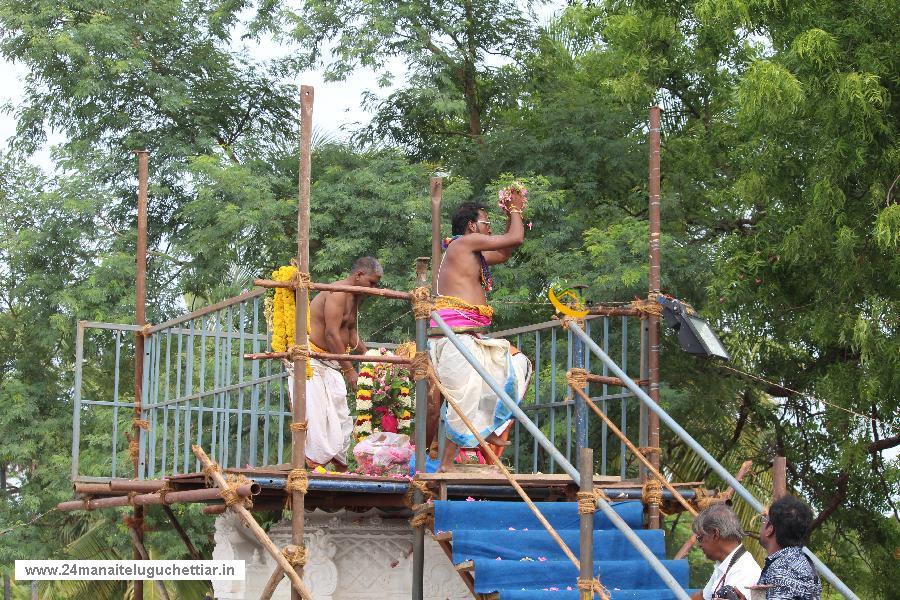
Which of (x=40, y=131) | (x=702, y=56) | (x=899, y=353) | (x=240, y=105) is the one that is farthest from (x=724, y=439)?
(x=40, y=131)

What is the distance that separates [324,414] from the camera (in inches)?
365

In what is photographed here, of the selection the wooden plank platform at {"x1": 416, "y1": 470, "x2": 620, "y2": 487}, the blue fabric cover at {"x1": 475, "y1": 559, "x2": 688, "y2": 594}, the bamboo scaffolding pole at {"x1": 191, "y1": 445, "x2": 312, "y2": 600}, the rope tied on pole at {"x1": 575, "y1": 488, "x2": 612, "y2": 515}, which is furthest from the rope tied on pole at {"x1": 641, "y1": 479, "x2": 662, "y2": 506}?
the bamboo scaffolding pole at {"x1": 191, "y1": 445, "x2": 312, "y2": 600}

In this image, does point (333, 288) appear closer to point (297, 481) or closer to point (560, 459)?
point (297, 481)

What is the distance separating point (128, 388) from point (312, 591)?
9539mm

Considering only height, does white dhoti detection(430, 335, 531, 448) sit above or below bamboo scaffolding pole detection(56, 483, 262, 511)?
above

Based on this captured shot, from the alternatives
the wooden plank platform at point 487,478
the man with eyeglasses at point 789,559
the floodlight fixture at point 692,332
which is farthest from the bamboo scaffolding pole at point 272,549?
the man with eyeglasses at point 789,559

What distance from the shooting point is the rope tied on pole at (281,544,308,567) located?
25.7ft

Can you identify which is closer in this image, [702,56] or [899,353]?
[899,353]

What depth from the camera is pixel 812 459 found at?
14.8 metres

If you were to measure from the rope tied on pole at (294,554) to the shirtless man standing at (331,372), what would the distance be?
4.25 ft

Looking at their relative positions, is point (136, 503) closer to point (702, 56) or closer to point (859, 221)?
point (859, 221)

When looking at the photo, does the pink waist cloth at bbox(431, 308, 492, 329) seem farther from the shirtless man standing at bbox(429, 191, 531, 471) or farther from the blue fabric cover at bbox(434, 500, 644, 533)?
the blue fabric cover at bbox(434, 500, 644, 533)

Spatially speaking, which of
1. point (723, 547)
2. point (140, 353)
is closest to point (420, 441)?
point (723, 547)

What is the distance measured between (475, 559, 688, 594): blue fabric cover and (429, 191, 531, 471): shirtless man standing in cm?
121
